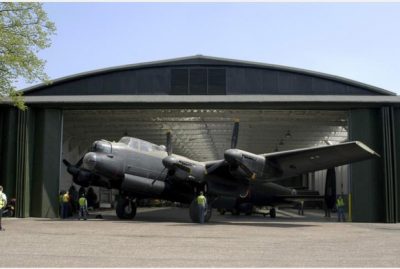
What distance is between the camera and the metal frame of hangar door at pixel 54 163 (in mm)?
26453

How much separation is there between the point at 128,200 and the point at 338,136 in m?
25.1

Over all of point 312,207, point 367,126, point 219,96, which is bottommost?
point 312,207

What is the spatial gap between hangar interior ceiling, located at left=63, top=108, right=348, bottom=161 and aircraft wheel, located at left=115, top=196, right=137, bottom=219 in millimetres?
6667

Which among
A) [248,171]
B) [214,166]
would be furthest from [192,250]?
[214,166]

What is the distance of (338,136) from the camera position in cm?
4403

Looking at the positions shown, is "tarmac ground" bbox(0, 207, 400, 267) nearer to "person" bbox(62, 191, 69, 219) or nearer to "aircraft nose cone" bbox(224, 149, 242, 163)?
"aircraft nose cone" bbox(224, 149, 242, 163)

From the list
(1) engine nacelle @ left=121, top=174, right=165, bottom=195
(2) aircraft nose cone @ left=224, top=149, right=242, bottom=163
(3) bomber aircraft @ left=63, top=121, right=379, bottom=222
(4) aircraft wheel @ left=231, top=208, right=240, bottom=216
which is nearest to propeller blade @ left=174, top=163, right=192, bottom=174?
(3) bomber aircraft @ left=63, top=121, right=379, bottom=222

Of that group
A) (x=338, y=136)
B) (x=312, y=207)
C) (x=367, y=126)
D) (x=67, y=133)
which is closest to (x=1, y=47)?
(x=67, y=133)

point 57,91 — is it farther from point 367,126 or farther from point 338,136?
point 338,136

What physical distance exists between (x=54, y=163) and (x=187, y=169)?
999cm

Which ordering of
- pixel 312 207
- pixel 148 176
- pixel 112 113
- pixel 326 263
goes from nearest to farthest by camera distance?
pixel 326 263 → pixel 148 176 → pixel 112 113 → pixel 312 207

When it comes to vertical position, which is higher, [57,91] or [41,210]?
[57,91]

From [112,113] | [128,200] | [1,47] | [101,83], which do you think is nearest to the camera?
[1,47]

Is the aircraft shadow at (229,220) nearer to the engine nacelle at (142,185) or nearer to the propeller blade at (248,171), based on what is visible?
the engine nacelle at (142,185)
